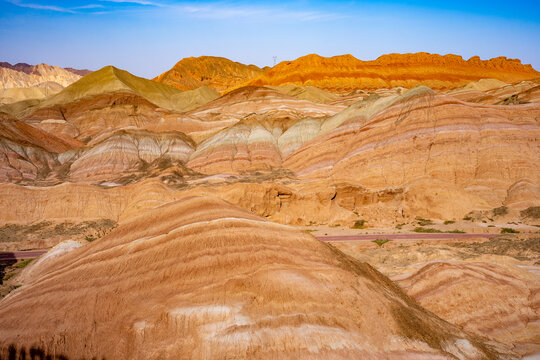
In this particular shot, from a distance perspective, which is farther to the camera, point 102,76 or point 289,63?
point 289,63

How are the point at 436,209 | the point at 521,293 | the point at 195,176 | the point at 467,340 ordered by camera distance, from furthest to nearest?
the point at 195,176
the point at 436,209
the point at 521,293
the point at 467,340

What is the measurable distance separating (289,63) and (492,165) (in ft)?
362

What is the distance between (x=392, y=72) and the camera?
393ft

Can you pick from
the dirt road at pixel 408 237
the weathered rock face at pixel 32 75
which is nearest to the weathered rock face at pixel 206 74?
the weathered rock face at pixel 32 75

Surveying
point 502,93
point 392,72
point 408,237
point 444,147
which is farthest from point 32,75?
point 408,237

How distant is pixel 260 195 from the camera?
28312 mm

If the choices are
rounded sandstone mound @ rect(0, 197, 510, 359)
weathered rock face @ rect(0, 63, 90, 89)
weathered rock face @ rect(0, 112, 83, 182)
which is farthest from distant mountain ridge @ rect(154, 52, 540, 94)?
rounded sandstone mound @ rect(0, 197, 510, 359)

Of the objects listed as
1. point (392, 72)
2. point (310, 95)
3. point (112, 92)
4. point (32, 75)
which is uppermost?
point (32, 75)

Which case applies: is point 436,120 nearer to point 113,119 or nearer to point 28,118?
point 113,119

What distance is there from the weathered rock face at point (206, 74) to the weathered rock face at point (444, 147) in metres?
111

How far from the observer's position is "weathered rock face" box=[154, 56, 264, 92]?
456 feet

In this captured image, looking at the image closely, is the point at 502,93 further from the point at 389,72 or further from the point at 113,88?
the point at 113,88

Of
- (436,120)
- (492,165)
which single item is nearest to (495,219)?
(492,165)

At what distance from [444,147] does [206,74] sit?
432ft
